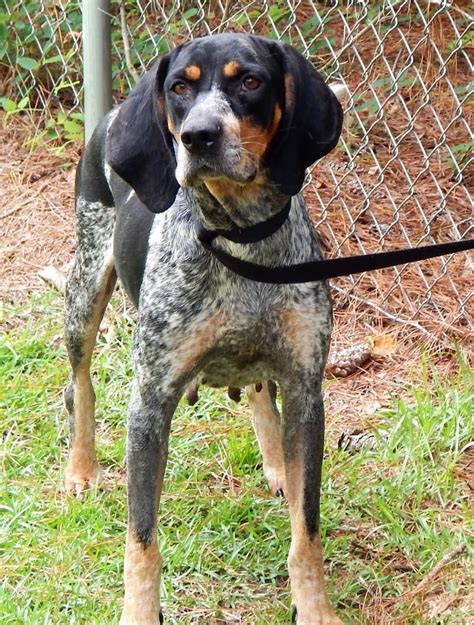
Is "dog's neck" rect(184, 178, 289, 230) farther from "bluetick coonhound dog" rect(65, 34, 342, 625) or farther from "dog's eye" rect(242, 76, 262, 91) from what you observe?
"dog's eye" rect(242, 76, 262, 91)

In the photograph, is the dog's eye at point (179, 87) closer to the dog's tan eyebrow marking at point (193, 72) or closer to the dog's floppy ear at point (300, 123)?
the dog's tan eyebrow marking at point (193, 72)

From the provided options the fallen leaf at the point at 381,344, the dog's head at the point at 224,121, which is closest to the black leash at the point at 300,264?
the dog's head at the point at 224,121

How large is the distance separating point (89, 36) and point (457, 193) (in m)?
2.20

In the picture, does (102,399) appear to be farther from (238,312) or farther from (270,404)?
(238,312)

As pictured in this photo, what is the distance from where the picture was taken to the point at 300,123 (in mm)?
3492

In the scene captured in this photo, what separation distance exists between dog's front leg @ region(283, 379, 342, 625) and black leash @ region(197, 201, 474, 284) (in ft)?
1.40

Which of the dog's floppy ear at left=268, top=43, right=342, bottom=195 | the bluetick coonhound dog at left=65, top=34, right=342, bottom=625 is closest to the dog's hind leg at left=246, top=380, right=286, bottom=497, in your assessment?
the bluetick coonhound dog at left=65, top=34, right=342, bottom=625

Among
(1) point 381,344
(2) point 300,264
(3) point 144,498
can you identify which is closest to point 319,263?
(2) point 300,264

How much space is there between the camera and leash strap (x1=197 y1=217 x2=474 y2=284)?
360cm

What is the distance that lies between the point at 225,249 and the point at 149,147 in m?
0.41

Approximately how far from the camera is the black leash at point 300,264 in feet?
11.8

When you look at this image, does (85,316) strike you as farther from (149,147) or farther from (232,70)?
(232,70)

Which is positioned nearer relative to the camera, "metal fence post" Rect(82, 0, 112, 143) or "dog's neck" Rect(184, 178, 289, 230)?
"dog's neck" Rect(184, 178, 289, 230)

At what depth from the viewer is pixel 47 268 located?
6.59 meters
